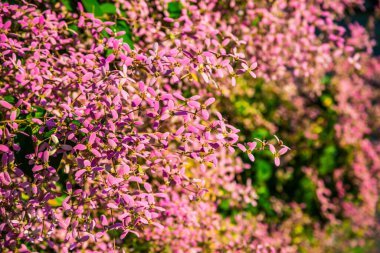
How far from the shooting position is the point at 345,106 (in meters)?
5.12

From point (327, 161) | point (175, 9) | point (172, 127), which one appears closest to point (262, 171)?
point (327, 161)

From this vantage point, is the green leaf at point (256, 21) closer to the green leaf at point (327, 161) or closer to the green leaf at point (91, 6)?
the green leaf at point (91, 6)

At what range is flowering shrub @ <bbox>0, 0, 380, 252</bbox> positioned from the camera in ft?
5.73

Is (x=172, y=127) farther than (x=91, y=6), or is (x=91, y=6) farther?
(x=172, y=127)

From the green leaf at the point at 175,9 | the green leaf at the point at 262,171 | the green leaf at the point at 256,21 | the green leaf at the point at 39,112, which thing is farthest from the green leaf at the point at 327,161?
the green leaf at the point at 39,112

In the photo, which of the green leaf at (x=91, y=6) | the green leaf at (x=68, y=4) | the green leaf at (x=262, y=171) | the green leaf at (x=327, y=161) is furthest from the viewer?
the green leaf at (x=327, y=161)

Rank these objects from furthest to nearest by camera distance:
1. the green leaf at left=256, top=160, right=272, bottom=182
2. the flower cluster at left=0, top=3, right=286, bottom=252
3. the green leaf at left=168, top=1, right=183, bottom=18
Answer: the green leaf at left=256, top=160, right=272, bottom=182
the green leaf at left=168, top=1, right=183, bottom=18
the flower cluster at left=0, top=3, right=286, bottom=252

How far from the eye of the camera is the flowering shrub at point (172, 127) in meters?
1.75

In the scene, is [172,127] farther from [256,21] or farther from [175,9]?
A: [256,21]

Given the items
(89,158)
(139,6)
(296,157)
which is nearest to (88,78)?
(89,158)

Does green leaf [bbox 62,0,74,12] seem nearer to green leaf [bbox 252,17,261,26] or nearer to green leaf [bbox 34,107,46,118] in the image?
green leaf [bbox 34,107,46,118]

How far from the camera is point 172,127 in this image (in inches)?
105

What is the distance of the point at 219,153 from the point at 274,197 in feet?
5.29

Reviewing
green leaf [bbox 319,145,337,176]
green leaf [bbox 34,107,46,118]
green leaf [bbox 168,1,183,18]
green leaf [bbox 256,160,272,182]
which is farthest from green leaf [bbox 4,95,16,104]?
green leaf [bbox 319,145,337,176]
